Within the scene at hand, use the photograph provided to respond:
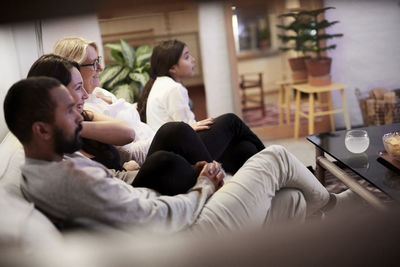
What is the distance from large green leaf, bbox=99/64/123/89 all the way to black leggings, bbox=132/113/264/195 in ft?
3.58

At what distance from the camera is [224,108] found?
2965 millimetres

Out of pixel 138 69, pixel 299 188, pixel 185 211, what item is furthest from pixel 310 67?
pixel 185 211

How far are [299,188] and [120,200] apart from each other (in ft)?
1.43

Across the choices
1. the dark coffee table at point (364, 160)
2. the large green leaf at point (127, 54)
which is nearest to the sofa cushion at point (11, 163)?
the dark coffee table at point (364, 160)

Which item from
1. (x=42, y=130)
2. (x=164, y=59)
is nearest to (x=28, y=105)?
(x=42, y=130)

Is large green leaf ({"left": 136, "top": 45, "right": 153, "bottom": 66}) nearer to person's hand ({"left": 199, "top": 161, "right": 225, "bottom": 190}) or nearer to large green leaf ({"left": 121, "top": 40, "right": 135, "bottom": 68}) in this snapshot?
large green leaf ({"left": 121, "top": 40, "right": 135, "bottom": 68})

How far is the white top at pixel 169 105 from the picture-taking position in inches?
57.6

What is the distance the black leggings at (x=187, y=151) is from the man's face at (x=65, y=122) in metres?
0.34

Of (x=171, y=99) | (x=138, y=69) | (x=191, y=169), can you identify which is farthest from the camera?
(x=138, y=69)

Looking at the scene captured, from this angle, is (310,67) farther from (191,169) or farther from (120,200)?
(120,200)

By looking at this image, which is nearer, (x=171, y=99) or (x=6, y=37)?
(x=6, y=37)

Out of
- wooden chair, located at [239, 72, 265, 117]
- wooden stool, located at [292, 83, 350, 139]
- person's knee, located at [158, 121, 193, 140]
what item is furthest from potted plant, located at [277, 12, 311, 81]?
person's knee, located at [158, 121, 193, 140]

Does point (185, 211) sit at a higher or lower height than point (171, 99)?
lower

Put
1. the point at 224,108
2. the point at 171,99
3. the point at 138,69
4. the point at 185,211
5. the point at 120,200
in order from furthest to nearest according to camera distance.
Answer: the point at 224,108 → the point at 138,69 → the point at 171,99 → the point at 185,211 → the point at 120,200
